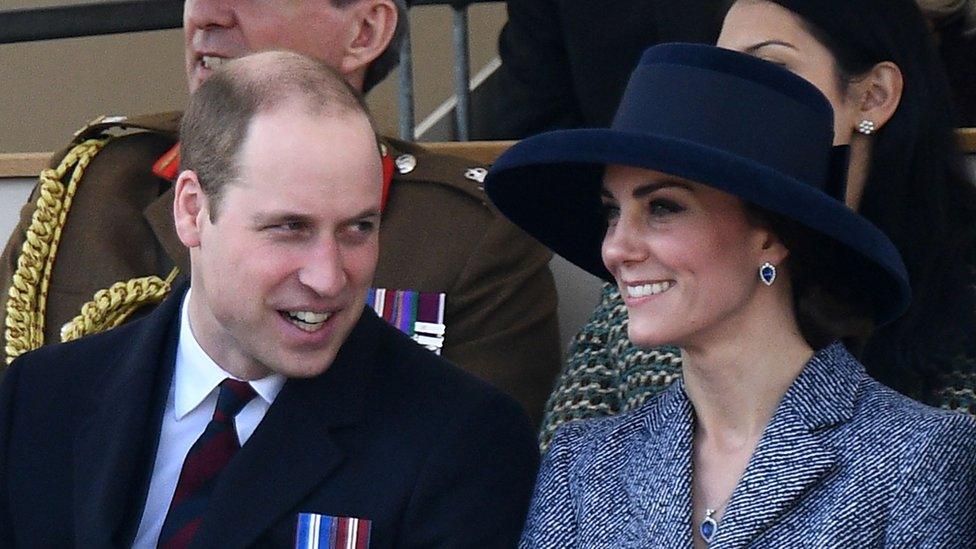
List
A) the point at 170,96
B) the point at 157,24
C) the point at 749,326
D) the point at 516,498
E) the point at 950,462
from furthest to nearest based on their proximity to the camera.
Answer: the point at 170,96
the point at 157,24
the point at 516,498
the point at 749,326
the point at 950,462

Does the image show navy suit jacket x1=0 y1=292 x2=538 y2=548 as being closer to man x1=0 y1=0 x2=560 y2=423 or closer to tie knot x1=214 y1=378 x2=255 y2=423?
tie knot x1=214 y1=378 x2=255 y2=423

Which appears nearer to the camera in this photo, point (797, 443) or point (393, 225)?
point (797, 443)

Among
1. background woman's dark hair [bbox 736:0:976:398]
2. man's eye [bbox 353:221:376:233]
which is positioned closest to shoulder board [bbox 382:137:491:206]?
background woman's dark hair [bbox 736:0:976:398]

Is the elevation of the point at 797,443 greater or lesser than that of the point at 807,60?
lesser

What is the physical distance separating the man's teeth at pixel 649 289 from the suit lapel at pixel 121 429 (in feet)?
2.25

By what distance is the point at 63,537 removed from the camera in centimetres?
258

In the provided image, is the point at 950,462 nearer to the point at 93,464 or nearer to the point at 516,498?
the point at 516,498

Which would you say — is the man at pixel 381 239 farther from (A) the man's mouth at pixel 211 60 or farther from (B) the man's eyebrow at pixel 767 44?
(B) the man's eyebrow at pixel 767 44

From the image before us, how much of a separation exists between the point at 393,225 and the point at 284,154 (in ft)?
2.54

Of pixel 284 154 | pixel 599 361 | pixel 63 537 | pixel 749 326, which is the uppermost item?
pixel 284 154

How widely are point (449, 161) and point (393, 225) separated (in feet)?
0.55

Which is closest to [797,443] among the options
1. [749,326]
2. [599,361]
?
[749,326]

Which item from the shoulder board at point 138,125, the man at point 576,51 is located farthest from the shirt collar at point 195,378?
the man at point 576,51

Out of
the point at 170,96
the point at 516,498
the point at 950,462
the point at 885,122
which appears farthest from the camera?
the point at 170,96
